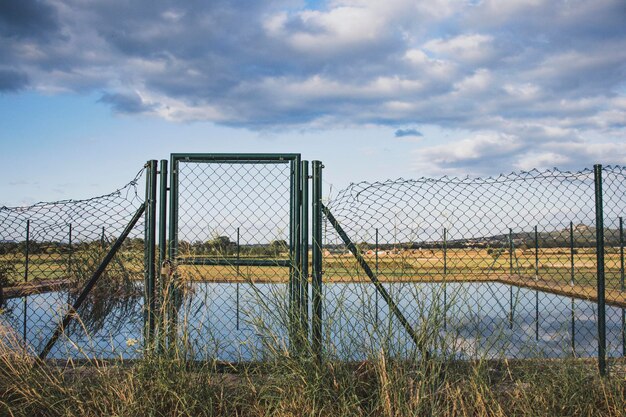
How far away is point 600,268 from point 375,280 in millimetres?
1887

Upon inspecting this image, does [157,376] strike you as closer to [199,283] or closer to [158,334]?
[158,334]

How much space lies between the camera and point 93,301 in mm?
8445

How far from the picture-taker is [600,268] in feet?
13.9

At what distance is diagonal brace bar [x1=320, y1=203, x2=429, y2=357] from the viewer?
3187mm

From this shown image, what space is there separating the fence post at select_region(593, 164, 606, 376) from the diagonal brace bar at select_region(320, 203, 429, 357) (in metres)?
1.61

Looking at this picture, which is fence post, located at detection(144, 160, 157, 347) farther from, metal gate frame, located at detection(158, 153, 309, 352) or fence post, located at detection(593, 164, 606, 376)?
fence post, located at detection(593, 164, 606, 376)

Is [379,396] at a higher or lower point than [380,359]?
lower

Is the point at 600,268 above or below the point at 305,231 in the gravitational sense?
below

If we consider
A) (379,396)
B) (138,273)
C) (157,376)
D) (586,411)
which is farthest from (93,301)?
(586,411)

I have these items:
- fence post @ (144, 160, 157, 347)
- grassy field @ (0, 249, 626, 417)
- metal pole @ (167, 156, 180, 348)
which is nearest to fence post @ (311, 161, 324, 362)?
grassy field @ (0, 249, 626, 417)

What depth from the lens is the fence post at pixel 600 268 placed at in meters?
4.06

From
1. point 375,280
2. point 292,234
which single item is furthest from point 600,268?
point 292,234

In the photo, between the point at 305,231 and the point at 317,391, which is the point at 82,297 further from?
the point at 317,391

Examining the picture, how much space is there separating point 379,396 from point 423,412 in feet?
0.85
